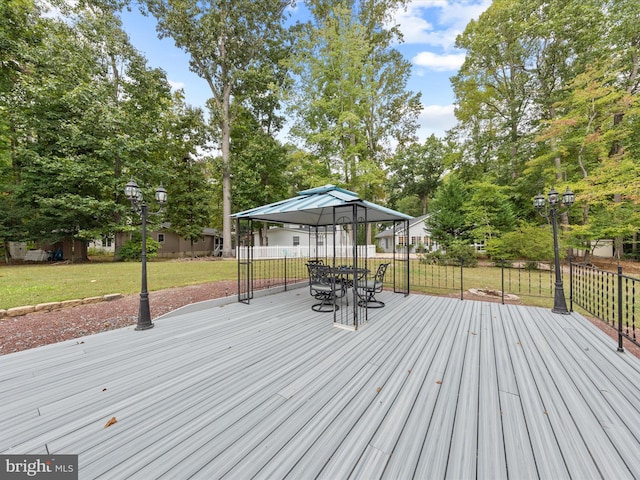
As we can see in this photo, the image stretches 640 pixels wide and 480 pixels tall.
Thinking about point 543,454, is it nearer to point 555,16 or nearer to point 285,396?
point 285,396

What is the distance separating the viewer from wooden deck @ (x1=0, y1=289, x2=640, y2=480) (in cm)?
162

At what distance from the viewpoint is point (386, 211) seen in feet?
19.0

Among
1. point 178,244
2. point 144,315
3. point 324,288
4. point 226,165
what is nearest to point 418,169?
point 226,165

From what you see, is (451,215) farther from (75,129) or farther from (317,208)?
(75,129)

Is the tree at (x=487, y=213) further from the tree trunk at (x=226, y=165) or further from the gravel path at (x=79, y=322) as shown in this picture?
the tree trunk at (x=226, y=165)

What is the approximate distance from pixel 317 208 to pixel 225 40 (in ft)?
64.5

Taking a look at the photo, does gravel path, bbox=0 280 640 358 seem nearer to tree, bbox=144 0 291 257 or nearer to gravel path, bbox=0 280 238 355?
gravel path, bbox=0 280 238 355

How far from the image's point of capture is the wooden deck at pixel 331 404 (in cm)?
162

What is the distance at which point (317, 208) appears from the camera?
4.71 metres

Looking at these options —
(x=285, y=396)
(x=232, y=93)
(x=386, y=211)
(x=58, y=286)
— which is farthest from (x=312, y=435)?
(x=232, y=93)

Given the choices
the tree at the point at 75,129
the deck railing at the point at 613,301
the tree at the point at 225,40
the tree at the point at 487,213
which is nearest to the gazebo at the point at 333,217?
the deck railing at the point at 613,301

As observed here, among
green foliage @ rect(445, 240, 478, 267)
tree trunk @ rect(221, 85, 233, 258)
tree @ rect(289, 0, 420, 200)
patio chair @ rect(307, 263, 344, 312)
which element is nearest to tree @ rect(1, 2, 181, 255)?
tree trunk @ rect(221, 85, 233, 258)

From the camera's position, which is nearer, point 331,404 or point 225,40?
point 331,404

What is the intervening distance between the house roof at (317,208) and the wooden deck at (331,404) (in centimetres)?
223
